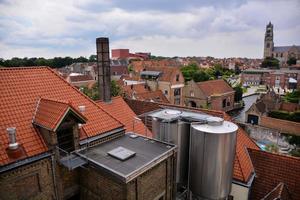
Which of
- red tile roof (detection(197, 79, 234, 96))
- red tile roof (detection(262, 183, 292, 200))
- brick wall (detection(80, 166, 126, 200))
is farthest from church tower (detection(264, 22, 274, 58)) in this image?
brick wall (detection(80, 166, 126, 200))

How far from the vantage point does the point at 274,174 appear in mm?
15297

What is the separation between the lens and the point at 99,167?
10.1m

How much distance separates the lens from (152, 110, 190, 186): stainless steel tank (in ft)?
44.0

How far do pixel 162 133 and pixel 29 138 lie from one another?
289 inches

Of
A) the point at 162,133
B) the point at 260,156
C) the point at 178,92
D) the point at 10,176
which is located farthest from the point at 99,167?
the point at 178,92

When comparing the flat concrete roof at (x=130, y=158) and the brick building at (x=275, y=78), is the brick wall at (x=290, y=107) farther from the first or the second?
the brick building at (x=275, y=78)

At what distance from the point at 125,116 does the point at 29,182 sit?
1073 cm

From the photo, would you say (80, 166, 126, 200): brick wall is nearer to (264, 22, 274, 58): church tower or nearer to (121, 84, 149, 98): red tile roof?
(121, 84, 149, 98): red tile roof

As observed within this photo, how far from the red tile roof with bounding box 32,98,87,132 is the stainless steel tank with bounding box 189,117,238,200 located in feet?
21.6

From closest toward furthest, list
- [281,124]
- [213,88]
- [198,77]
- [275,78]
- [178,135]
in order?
[178,135] < [281,124] < [213,88] < [198,77] < [275,78]

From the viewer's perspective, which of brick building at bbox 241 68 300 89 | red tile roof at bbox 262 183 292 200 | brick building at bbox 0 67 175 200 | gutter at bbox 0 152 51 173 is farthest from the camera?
brick building at bbox 241 68 300 89

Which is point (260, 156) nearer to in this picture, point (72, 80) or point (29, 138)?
point (29, 138)

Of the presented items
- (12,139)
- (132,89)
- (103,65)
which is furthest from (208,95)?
(12,139)

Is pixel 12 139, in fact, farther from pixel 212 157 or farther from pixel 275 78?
pixel 275 78
